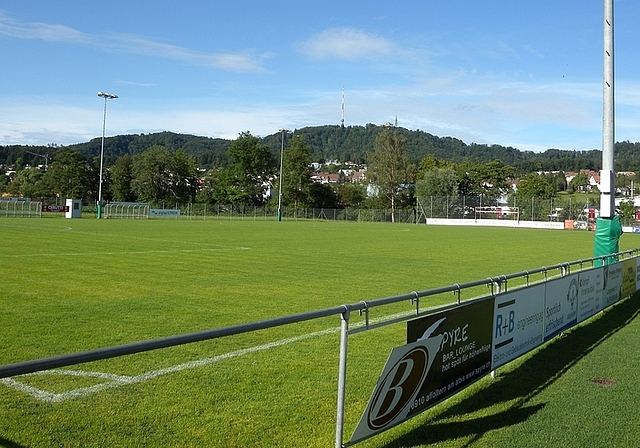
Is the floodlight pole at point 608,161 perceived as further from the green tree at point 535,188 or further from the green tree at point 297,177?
the green tree at point 535,188

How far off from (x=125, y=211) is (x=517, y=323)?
72.4 m

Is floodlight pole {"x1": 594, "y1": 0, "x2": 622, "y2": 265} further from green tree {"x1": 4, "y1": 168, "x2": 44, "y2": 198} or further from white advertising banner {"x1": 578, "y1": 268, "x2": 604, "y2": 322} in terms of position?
green tree {"x1": 4, "y1": 168, "x2": 44, "y2": 198}

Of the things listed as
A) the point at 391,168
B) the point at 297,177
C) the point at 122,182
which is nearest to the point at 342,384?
the point at 297,177

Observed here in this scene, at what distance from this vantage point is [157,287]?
14.1 m

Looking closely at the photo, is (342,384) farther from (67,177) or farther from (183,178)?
(183,178)

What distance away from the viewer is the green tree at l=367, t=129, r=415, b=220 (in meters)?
106

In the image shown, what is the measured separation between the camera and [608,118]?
15102 mm

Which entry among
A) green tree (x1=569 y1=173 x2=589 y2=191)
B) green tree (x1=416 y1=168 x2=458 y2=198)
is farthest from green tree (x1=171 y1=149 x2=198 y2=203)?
green tree (x1=569 y1=173 x2=589 y2=191)

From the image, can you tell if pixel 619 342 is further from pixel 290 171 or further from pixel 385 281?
pixel 290 171

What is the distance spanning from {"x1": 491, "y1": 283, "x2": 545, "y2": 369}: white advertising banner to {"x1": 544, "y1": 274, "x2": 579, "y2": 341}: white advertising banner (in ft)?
0.99

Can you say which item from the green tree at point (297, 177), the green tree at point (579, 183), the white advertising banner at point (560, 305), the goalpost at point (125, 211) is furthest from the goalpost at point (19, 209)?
the green tree at point (579, 183)

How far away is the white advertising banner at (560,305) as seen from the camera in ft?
28.8

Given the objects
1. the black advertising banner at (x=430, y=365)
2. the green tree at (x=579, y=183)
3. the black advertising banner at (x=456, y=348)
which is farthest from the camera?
the green tree at (x=579, y=183)

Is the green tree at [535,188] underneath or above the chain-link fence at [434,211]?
above
